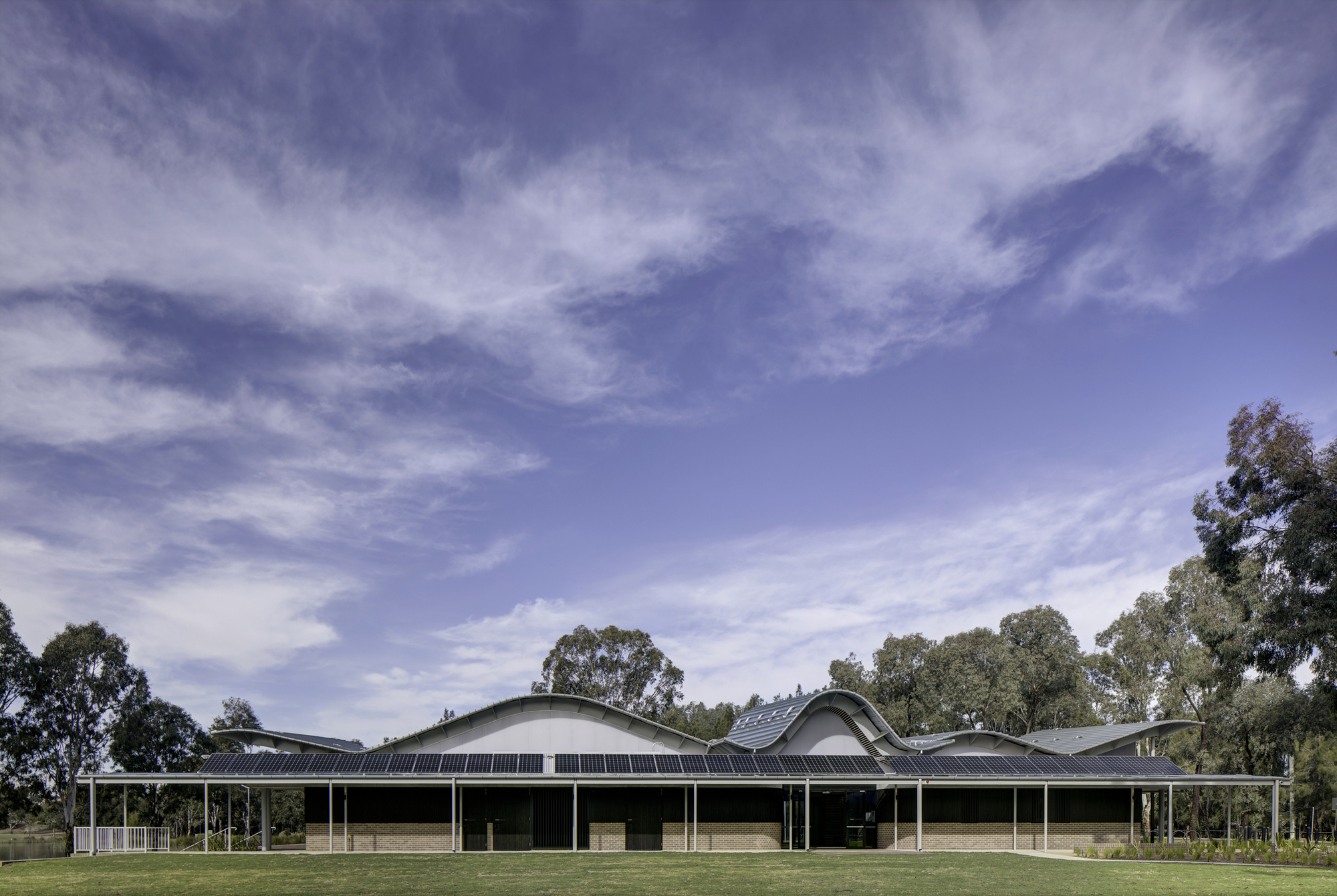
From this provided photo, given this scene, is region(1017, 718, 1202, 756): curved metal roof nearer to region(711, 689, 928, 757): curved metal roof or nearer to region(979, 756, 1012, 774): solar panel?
region(979, 756, 1012, 774): solar panel

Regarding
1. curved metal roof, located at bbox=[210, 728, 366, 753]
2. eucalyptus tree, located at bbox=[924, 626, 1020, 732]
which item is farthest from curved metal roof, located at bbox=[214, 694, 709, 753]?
eucalyptus tree, located at bbox=[924, 626, 1020, 732]

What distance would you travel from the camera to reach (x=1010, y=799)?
36.9 meters

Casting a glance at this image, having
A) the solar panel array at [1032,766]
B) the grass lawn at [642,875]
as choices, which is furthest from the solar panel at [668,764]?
the solar panel array at [1032,766]

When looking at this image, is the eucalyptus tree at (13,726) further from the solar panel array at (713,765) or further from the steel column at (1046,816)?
the steel column at (1046,816)

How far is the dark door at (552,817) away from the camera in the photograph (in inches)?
1372

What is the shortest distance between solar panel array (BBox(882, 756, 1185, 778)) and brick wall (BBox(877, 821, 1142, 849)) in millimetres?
2297

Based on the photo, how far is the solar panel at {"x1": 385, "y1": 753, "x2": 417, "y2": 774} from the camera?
3306 centimetres

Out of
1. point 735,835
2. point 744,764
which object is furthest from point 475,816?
point 744,764

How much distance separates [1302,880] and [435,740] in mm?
29010

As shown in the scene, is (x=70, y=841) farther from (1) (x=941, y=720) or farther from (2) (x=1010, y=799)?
(1) (x=941, y=720)

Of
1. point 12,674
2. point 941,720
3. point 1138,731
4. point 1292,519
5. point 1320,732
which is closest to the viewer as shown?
point 1292,519

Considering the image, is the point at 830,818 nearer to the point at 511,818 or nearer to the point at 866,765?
the point at 866,765

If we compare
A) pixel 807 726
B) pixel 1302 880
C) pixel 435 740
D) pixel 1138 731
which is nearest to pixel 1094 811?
pixel 1138 731

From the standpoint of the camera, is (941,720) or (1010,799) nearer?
(1010,799)
